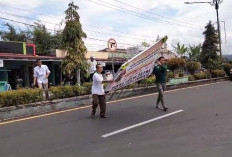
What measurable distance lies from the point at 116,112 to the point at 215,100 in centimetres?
460

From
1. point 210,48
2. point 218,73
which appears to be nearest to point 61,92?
point 218,73

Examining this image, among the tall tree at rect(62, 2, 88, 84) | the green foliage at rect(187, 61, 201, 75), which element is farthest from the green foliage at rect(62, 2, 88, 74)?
the green foliage at rect(187, 61, 201, 75)

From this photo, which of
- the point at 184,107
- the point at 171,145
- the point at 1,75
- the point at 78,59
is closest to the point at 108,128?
the point at 171,145

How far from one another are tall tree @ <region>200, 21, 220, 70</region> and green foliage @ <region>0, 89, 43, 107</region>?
78.0 feet

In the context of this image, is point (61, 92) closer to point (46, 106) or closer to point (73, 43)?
point (46, 106)

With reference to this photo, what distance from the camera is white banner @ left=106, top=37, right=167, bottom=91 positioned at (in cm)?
1059

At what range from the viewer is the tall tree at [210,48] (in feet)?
112

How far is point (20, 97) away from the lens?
41.0ft

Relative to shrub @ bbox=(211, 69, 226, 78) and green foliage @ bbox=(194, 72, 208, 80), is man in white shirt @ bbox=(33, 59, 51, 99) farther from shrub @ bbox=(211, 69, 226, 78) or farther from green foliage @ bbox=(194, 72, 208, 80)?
shrub @ bbox=(211, 69, 226, 78)

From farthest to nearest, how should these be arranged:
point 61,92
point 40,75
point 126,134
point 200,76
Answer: point 200,76
point 40,75
point 61,92
point 126,134

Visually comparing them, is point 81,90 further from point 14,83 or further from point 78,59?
point 14,83

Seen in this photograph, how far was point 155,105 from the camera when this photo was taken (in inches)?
535

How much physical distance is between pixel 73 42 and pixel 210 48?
62.7 ft

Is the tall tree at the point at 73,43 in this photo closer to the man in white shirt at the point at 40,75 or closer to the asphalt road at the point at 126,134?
the man in white shirt at the point at 40,75
